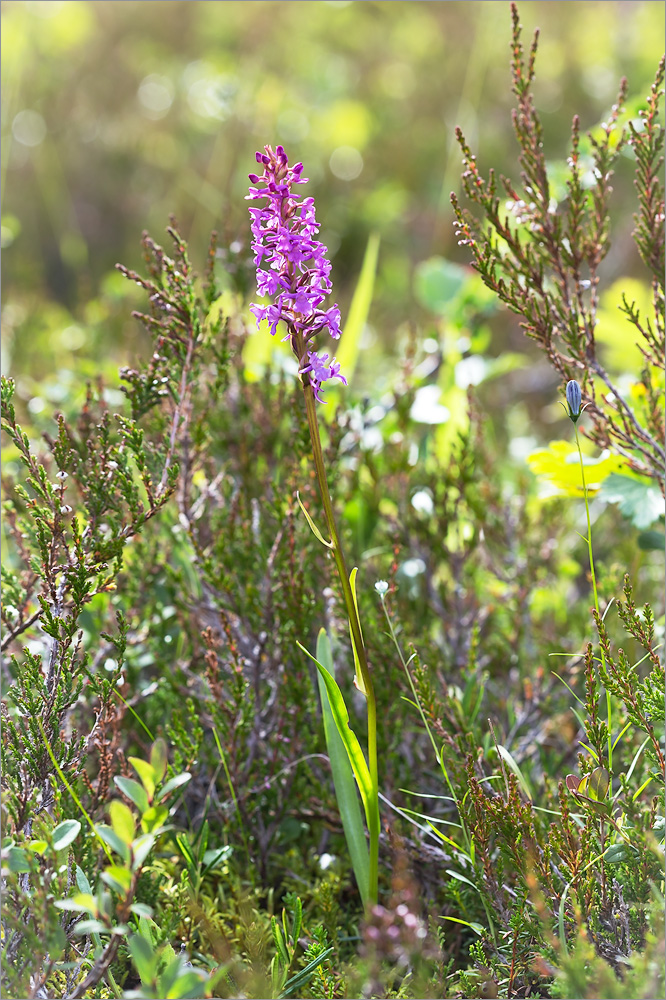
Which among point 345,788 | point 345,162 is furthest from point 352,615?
point 345,162

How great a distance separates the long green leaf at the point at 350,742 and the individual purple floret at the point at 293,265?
448mm

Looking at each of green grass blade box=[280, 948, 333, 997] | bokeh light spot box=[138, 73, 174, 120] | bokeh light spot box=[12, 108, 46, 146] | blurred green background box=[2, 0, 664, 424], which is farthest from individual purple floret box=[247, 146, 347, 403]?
bokeh light spot box=[138, 73, 174, 120]

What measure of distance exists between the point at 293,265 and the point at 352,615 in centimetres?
50

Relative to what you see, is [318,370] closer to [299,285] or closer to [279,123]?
[299,285]

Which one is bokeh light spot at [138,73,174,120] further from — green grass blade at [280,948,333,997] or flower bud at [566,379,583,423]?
green grass blade at [280,948,333,997]

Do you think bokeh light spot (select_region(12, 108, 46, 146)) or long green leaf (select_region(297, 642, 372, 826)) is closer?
long green leaf (select_region(297, 642, 372, 826))

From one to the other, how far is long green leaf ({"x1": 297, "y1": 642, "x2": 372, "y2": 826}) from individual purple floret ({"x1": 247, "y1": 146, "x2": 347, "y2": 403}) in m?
0.45

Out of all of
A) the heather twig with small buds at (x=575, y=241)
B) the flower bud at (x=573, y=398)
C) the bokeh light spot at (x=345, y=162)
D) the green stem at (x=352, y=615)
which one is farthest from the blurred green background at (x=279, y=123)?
the green stem at (x=352, y=615)

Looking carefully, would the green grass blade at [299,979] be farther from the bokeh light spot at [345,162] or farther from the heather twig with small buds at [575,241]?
the bokeh light spot at [345,162]

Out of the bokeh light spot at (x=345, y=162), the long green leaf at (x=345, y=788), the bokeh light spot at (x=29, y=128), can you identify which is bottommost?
the long green leaf at (x=345, y=788)

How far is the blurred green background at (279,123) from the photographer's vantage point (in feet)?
14.4

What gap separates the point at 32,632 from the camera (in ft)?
5.46

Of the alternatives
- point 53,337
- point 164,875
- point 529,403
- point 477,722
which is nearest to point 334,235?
point 529,403

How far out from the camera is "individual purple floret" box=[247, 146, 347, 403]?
107cm
